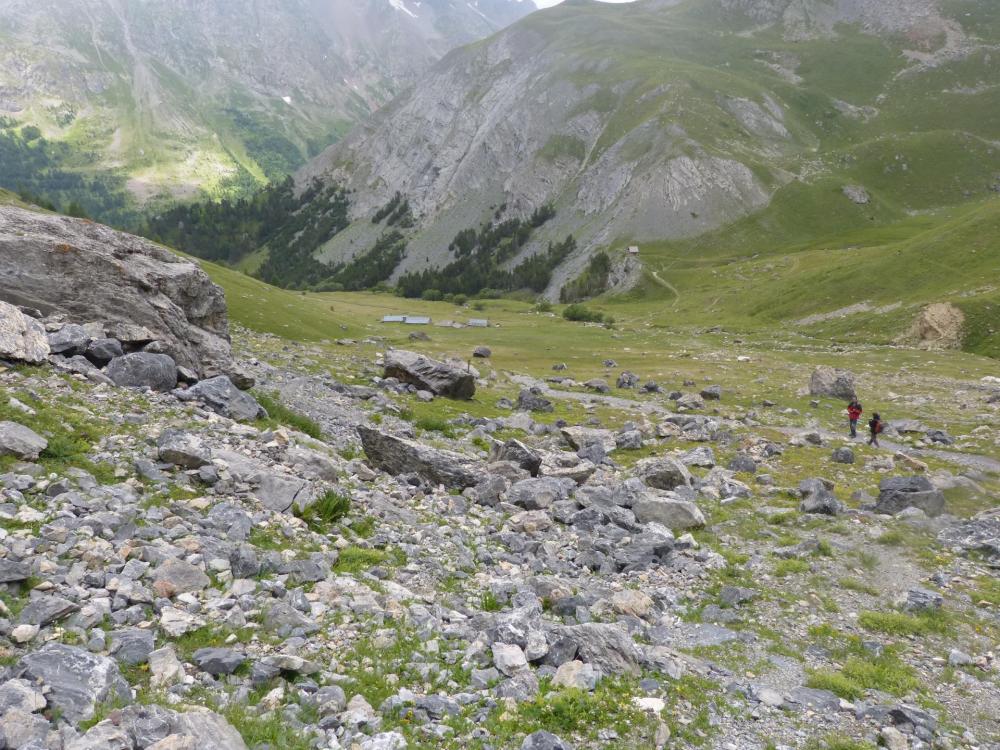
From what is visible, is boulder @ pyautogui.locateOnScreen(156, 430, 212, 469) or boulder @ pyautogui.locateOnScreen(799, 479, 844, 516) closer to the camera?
boulder @ pyautogui.locateOnScreen(156, 430, 212, 469)

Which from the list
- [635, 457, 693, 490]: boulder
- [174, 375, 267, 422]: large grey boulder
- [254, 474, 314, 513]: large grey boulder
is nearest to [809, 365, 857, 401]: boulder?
[635, 457, 693, 490]: boulder

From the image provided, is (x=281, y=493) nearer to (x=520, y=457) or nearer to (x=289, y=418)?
(x=289, y=418)

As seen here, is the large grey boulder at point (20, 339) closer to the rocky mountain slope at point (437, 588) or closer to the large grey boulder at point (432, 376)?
the rocky mountain slope at point (437, 588)

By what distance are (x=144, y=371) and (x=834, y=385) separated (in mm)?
49119

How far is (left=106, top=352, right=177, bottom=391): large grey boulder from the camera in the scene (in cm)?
2030

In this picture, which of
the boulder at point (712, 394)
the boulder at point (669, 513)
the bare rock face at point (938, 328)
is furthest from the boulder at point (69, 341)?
the bare rock face at point (938, 328)

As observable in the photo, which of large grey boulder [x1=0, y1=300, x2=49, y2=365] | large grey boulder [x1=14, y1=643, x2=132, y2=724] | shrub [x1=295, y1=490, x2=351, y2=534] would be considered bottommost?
shrub [x1=295, y1=490, x2=351, y2=534]

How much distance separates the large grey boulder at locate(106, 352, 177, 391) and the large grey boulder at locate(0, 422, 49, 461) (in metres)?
6.53

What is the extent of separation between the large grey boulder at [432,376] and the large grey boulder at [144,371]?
21.6m

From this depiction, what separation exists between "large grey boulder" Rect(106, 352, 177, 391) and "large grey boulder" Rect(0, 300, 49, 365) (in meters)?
1.97

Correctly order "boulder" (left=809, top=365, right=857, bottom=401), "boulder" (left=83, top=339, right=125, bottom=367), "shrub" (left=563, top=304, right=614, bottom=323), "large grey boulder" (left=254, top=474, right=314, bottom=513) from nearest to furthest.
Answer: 1. "large grey boulder" (left=254, top=474, right=314, bottom=513)
2. "boulder" (left=83, top=339, right=125, bottom=367)
3. "boulder" (left=809, top=365, right=857, bottom=401)
4. "shrub" (left=563, top=304, right=614, bottom=323)

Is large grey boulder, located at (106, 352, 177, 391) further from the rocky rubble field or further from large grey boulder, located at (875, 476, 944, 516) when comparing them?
large grey boulder, located at (875, 476, 944, 516)

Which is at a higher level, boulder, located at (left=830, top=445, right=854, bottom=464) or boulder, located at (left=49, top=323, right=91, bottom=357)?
boulder, located at (left=49, top=323, right=91, bottom=357)

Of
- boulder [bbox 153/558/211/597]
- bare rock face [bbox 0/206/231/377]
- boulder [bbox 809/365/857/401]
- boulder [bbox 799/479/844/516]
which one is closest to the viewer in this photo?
boulder [bbox 153/558/211/597]
